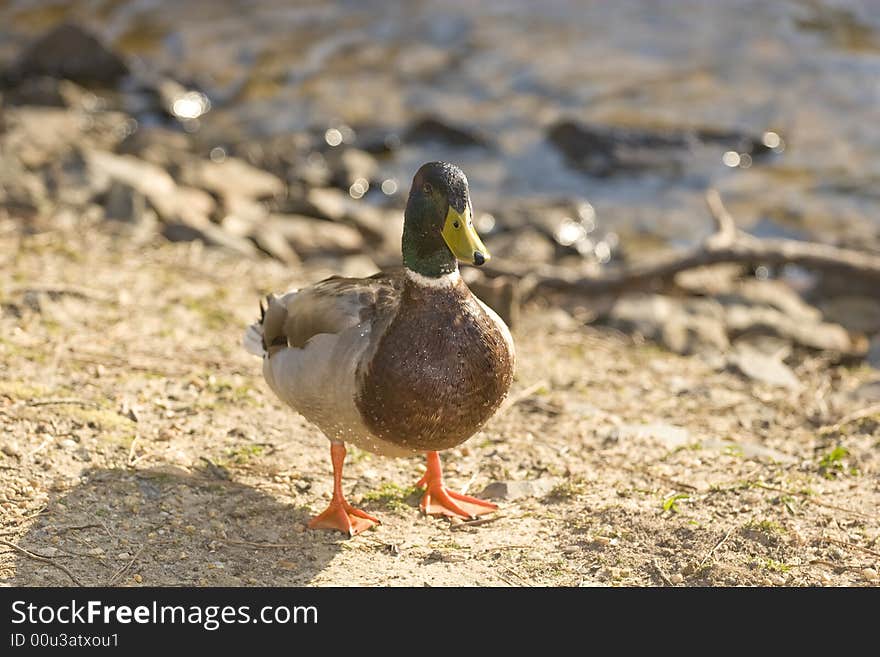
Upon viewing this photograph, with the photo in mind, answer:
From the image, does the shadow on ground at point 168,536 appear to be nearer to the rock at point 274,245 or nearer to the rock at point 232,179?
the rock at point 274,245

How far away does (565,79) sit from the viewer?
1297cm

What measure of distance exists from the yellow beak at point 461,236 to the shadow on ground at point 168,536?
107 centimetres

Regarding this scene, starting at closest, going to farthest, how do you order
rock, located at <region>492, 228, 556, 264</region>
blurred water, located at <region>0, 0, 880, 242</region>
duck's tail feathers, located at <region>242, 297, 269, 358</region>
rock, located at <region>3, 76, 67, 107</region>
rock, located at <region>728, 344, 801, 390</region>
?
duck's tail feathers, located at <region>242, 297, 269, 358</region> → rock, located at <region>728, 344, 801, 390</region> → rock, located at <region>492, 228, 556, 264</region> → blurred water, located at <region>0, 0, 880, 242</region> → rock, located at <region>3, 76, 67, 107</region>

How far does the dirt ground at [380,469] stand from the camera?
→ 3656mm

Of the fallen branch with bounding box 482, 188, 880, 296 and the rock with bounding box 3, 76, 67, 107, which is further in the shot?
the rock with bounding box 3, 76, 67, 107

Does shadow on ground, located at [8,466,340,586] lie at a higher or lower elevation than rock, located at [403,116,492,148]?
higher

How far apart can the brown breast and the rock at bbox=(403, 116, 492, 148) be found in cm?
794

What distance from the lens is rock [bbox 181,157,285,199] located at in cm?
923

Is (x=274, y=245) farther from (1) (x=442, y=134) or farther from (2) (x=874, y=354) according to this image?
(1) (x=442, y=134)

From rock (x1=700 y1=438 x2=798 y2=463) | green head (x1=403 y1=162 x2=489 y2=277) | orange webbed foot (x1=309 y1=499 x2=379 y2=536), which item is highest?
A: green head (x1=403 y1=162 x2=489 y2=277)

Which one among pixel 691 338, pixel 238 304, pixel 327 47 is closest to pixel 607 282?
pixel 691 338

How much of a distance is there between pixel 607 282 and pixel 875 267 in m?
1.69

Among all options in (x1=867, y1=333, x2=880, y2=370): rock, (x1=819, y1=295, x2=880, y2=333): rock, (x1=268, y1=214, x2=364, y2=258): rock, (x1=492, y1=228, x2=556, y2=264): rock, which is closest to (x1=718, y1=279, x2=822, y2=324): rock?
(x1=819, y1=295, x2=880, y2=333): rock

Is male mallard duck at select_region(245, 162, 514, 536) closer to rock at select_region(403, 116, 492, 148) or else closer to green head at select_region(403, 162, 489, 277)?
green head at select_region(403, 162, 489, 277)
